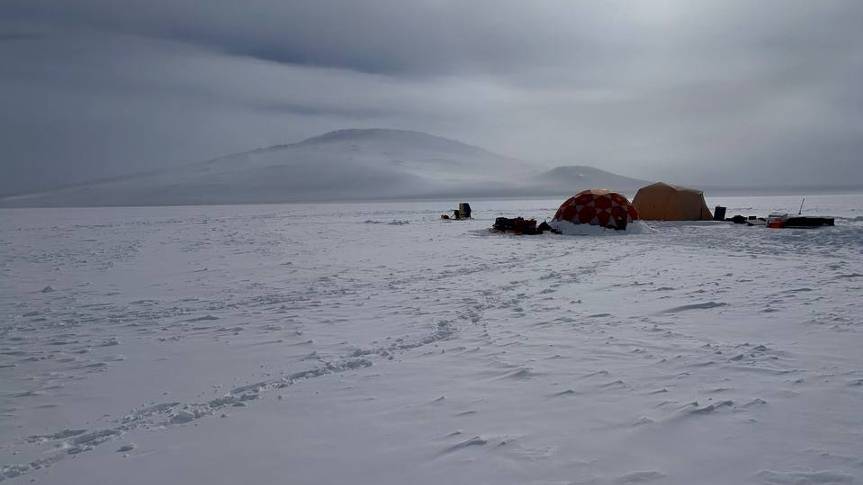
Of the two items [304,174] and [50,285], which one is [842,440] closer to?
[50,285]

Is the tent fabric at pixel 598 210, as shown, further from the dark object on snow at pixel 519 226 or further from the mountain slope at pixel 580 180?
the mountain slope at pixel 580 180

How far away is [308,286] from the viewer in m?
8.13

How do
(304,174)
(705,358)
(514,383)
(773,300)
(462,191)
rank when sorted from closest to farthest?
1. (514,383)
2. (705,358)
3. (773,300)
4. (462,191)
5. (304,174)

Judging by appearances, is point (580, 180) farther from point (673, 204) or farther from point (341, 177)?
point (673, 204)

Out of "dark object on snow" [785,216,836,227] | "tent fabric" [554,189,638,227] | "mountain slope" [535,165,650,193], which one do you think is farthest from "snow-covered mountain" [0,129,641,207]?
"dark object on snow" [785,216,836,227]

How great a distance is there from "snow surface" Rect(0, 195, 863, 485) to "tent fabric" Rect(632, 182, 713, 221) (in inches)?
495

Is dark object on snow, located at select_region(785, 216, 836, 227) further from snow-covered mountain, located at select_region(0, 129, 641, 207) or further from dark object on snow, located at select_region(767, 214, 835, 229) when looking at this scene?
snow-covered mountain, located at select_region(0, 129, 641, 207)

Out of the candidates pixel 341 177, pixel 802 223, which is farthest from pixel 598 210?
pixel 341 177

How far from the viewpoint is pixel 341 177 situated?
95938mm

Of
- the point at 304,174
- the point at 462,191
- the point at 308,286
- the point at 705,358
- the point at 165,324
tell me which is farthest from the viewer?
the point at 304,174

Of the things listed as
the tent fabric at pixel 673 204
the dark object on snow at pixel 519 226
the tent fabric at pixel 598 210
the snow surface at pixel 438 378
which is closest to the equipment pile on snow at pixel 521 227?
the dark object on snow at pixel 519 226

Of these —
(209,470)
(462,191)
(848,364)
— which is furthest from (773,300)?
(462,191)

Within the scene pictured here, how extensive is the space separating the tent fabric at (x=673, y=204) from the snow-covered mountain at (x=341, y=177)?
58.9 m

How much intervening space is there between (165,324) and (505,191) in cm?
8863
